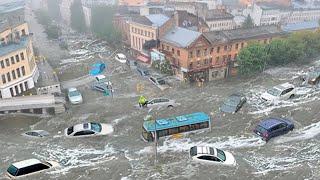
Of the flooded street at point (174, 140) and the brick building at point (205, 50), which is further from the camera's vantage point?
the brick building at point (205, 50)

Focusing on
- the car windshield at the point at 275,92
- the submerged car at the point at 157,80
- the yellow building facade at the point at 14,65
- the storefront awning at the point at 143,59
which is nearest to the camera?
the car windshield at the point at 275,92

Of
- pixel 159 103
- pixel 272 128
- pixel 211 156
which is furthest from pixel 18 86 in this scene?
pixel 272 128

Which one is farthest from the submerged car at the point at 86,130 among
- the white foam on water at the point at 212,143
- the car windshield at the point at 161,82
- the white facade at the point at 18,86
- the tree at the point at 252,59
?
the tree at the point at 252,59

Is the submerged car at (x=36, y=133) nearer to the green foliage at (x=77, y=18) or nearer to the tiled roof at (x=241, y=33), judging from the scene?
the tiled roof at (x=241, y=33)

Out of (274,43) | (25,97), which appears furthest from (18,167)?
(274,43)

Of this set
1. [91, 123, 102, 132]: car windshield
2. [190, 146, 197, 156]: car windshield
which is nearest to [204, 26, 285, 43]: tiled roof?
[91, 123, 102, 132]: car windshield

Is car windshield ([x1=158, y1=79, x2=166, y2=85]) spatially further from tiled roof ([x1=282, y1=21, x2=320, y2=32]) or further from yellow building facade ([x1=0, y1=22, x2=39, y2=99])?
tiled roof ([x1=282, y1=21, x2=320, y2=32])
